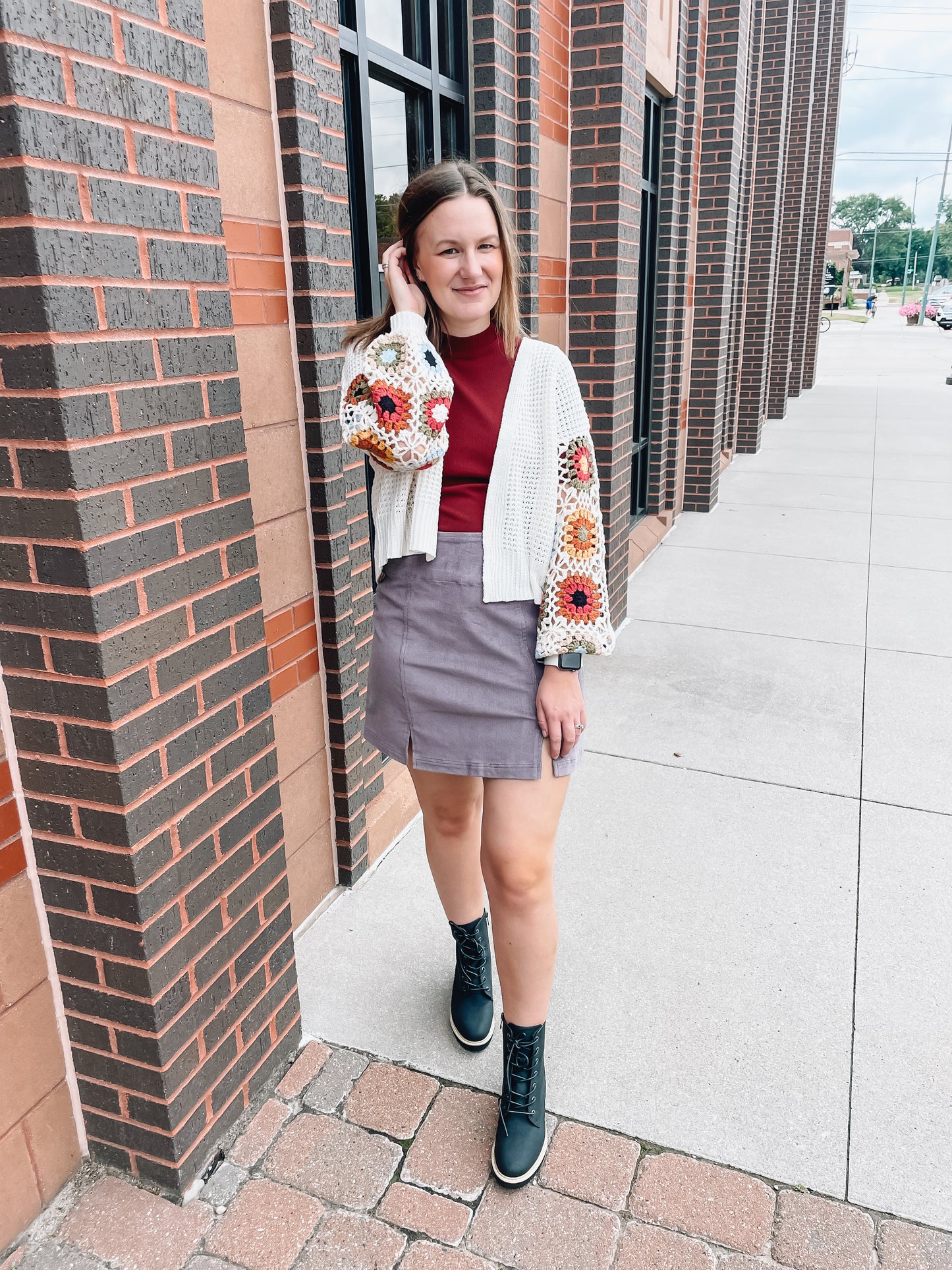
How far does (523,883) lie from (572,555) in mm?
707

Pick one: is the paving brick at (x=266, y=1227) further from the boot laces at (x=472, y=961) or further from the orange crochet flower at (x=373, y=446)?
the orange crochet flower at (x=373, y=446)

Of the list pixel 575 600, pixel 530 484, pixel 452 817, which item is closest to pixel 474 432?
pixel 530 484

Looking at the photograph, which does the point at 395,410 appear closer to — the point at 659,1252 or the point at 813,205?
the point at 659,1252

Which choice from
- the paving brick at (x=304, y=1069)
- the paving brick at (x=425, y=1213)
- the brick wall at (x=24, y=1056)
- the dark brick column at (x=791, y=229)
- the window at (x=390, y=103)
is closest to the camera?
the brick wall at (x=24, y=1056)

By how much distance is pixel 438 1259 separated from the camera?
1.87 metres

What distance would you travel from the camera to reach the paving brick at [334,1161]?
2020 mm

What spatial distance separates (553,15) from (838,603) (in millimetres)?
3615

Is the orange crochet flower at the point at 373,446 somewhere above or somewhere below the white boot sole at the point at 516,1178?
above

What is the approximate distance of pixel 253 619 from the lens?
209 cm

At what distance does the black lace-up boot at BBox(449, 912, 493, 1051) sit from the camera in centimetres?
240

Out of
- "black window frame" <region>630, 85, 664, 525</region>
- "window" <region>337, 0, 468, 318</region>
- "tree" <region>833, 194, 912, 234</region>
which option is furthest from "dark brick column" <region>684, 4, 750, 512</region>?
"tree" <region>833, 194, 912, 234</region>

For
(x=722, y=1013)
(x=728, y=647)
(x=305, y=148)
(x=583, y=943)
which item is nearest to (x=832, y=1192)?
(x=722, y=1013)

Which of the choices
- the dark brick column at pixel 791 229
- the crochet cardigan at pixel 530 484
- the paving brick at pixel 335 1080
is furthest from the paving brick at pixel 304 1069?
the dark brick column at pixel 791 229

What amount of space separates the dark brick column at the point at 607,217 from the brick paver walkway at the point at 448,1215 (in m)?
3.45
